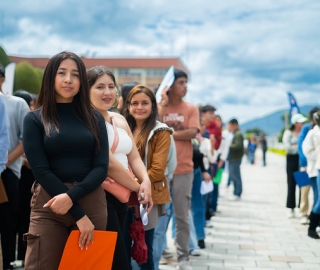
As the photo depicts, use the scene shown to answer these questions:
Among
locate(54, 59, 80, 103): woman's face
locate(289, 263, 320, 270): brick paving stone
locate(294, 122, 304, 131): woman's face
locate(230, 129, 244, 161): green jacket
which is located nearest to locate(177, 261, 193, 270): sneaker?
locate(289, 263, 320, 270): brick paving stone

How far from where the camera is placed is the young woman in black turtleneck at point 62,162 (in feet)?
9.39

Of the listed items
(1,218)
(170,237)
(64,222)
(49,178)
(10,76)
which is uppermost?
(10,76)

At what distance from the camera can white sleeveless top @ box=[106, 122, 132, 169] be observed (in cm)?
350

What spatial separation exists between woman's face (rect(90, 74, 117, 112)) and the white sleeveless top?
0.17 m

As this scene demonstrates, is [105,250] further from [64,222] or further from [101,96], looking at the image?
[101,96]

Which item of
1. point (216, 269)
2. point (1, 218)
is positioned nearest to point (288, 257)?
point (216, 269)

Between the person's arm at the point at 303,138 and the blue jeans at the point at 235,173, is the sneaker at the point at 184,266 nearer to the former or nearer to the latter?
the person's arm at the point at 303,138

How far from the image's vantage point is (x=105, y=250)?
299cm

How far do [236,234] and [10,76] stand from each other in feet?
13.1

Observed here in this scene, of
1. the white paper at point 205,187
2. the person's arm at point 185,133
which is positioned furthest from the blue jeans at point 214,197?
the person's arm at point 185,133

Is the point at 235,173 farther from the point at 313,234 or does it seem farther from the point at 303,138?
the point at 313,234

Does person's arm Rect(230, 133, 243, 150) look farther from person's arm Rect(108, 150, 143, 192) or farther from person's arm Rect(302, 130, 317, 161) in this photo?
person's arm Rect(108, 150, 143, 192)

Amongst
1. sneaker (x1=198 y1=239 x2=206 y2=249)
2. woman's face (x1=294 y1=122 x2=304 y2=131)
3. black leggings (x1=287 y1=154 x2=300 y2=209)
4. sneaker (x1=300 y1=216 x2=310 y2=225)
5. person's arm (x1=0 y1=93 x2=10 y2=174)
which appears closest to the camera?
person's arm (x1=0 y1=93 x2=10 y2=174)

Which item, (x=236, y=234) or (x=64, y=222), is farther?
(x=236, y=234)
